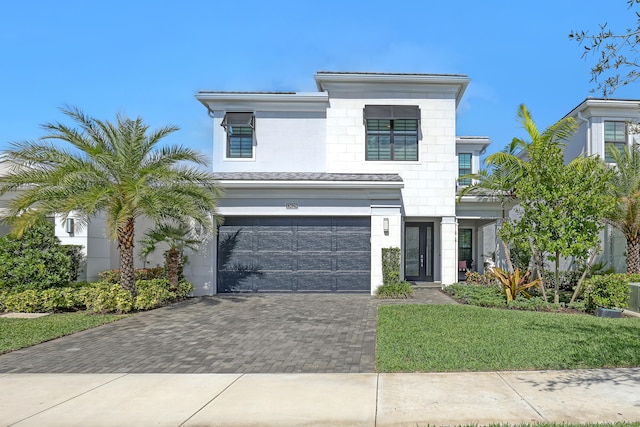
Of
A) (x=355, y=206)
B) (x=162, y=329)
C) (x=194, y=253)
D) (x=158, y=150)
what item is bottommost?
(x=162, y=329)

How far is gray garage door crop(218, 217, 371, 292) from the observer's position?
16250mm

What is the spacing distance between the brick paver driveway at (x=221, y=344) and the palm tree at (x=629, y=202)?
921 cm

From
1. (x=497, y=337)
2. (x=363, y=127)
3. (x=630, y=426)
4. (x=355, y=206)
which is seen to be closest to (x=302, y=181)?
(x=355, y=206)

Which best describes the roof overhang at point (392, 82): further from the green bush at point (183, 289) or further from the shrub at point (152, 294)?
the shrub at point (152, 294)

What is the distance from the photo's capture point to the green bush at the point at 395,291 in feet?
50.3

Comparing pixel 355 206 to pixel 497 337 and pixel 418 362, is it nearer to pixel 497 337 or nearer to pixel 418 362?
pixel 497 337

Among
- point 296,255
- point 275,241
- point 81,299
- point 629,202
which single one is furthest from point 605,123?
point 81,299

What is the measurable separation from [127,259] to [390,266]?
814 cm

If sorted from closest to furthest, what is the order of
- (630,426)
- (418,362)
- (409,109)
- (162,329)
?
(630,426) < (418,362) < (162,329) < (409,109)

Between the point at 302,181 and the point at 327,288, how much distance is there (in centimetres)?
379

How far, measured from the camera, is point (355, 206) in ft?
53.3

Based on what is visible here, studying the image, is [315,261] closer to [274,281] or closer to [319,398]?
[274,281]

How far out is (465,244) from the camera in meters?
25.0

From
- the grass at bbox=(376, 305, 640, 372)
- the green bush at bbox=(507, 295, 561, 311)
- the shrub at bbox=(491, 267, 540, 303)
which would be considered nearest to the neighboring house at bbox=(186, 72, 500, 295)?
the shrub at bbox=(491, 267, 540, 303)
